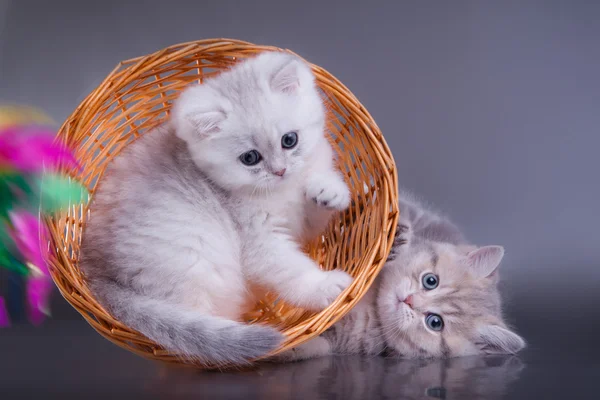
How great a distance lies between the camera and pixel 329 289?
225 cm

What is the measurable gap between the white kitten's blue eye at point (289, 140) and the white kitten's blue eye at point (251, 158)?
4.2 inches

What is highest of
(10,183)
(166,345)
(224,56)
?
(224,56)

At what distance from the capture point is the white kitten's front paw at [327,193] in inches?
96.8

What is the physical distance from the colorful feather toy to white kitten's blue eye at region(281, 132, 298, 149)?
82 cm

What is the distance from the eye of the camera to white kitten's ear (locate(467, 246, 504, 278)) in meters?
2.61

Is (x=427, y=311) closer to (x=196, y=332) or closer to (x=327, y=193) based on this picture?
(x=327, y=193)

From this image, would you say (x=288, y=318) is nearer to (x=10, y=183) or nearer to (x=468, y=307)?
(x=468, y=307)

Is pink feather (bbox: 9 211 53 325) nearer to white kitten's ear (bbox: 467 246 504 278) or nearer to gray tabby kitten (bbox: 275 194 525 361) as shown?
gray tabby kitten (bbox: 275 194 525 361)

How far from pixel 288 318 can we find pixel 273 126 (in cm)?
87

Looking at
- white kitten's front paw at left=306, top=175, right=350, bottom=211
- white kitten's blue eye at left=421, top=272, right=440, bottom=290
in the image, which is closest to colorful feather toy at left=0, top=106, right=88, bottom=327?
white kitten's front paw at left=306, top=175, right=350, bottom=211

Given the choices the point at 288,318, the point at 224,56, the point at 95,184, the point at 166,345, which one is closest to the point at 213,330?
the point at 166,345

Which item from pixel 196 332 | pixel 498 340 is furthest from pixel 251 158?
pixel 498 340

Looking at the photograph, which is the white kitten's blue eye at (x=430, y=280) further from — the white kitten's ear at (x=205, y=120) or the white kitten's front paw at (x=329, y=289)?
the white kitten's ear at (x=205, y=120)

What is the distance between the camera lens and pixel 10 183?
2.29m
